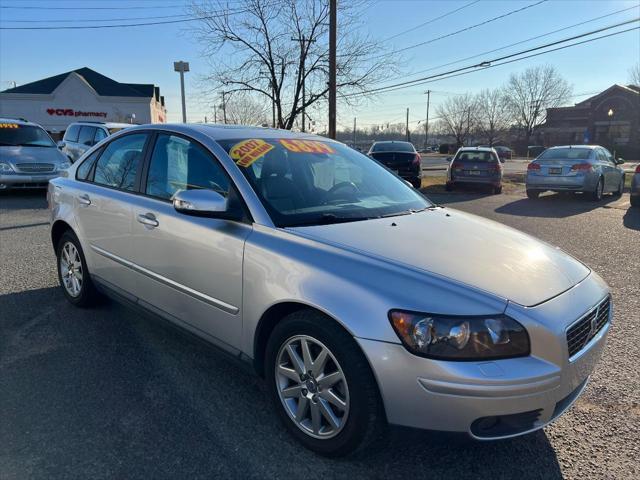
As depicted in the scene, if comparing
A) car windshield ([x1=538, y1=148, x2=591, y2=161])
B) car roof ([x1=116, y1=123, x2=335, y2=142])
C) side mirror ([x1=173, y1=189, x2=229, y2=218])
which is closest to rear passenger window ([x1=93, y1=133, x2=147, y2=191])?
car roof ([x1=116, y1=123, x2=335, y2=142])

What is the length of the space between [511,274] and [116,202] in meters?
2.93

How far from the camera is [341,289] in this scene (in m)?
2.27

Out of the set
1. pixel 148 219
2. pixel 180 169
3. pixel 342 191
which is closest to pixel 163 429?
pixel 148 219

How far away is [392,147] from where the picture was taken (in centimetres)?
1579

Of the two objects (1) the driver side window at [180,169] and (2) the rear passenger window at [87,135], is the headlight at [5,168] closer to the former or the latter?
(2) the rear passenger window at [87,135]

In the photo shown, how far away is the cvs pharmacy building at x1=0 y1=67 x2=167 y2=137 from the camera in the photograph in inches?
1751

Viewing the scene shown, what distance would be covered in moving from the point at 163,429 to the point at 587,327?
2295mm

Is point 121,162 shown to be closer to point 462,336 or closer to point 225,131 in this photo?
point 225,131

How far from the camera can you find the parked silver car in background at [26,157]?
11.3 metres

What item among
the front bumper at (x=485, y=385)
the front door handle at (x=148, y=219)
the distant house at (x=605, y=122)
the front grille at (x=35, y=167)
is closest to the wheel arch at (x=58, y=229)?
the front door handle at (x=148, y=219)

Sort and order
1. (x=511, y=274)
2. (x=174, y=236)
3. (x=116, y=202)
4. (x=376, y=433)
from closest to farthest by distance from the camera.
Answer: (x=376, y=433)
(x=511, y=274)
(x=174, y=236)
(x=116, y=202)

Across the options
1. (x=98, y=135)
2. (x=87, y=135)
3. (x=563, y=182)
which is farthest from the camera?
(x=87, y=135)

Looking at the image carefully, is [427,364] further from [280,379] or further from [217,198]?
[217,198]

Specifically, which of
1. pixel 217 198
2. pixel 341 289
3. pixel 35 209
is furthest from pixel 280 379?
pixel 35 209
